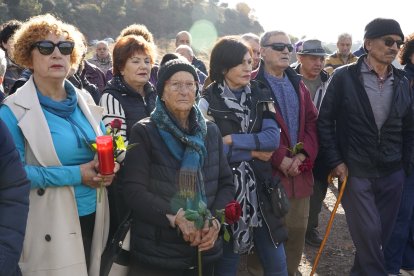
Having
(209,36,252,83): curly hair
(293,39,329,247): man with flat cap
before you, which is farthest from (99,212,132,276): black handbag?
(293,39,329,247): man with flat cap

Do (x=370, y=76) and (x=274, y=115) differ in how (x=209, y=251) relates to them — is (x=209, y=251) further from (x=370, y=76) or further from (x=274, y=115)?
(x=370, y=76)

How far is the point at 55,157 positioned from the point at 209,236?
98 centimetres

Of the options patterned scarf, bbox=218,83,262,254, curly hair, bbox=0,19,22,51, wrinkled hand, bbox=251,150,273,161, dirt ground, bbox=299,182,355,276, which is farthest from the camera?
dirt ground, bbox=299,182,355,276

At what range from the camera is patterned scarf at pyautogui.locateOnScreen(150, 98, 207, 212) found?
2.64m

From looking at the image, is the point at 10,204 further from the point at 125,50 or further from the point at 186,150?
the point at 125,50

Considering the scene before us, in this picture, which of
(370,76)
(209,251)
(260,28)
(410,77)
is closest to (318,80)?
(410,77)

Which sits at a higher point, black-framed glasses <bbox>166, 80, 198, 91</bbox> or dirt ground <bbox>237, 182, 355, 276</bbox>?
black-framed glasses <bbox>166, 80, 198, 91</bbox>

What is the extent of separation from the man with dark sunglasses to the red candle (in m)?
1.57

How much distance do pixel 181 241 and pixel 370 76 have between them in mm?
2318

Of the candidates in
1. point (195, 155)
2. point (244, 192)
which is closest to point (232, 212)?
point (195, 155)

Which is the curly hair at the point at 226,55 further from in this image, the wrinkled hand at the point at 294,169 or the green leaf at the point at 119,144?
the green leaf at the point at 119,144

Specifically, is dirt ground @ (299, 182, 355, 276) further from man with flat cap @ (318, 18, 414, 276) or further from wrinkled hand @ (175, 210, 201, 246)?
wrinkled hand @ (175, 210, 201, 246)

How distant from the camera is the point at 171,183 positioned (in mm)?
2680

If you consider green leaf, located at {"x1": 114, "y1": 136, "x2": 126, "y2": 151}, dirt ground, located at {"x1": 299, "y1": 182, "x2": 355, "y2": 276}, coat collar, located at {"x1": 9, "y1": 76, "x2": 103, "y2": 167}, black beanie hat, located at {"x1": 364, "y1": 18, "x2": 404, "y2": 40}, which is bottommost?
dirt ground, located at {"x1": 299, "y1": 182, "x2": 355, "y2": 276}
